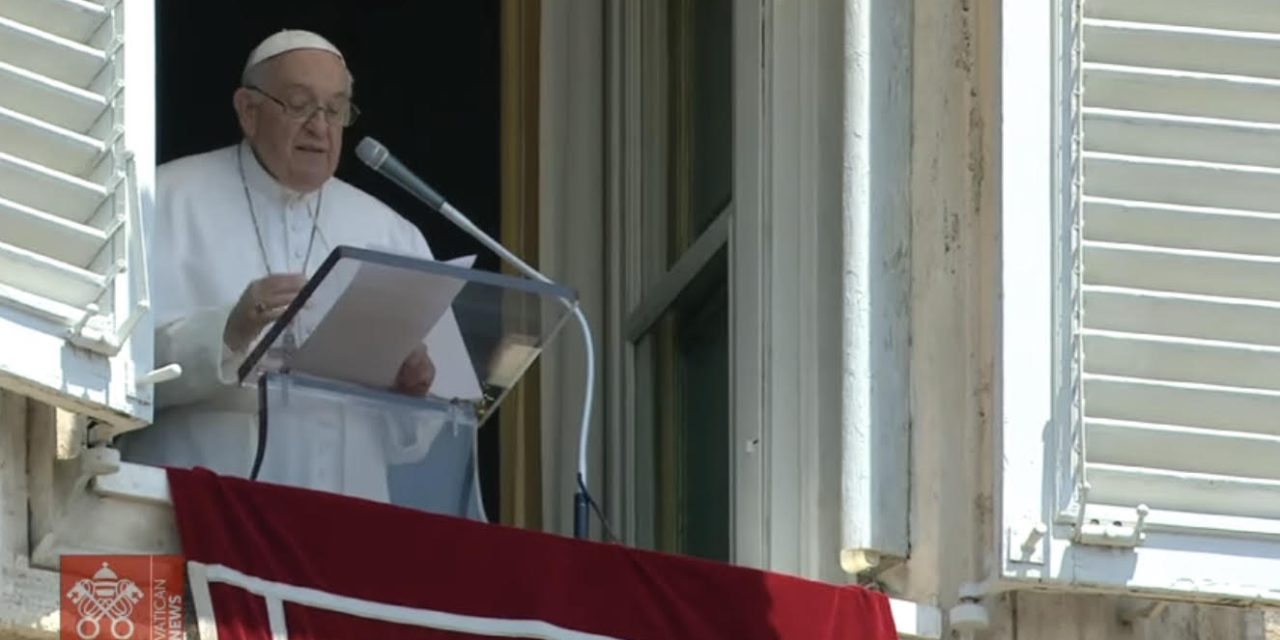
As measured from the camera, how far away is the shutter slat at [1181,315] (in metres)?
6.83

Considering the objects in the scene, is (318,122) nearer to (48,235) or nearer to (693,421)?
(693,421)

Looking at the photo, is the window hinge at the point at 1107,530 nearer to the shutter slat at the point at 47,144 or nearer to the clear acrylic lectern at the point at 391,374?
the clear acrylic lectern at the point at 391,374

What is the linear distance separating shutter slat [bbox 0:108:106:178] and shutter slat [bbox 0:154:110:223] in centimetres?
2

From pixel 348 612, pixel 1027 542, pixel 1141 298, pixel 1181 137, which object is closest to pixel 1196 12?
pixel 1181 137

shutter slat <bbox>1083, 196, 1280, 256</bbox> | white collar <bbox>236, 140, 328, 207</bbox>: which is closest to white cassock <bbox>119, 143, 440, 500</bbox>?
white collar <bbox>236, 140, 328, 207</bbox>

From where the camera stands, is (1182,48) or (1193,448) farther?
(1182,48)

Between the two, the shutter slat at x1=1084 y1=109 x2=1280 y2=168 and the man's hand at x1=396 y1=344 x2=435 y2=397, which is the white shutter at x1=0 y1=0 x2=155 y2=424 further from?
the shutter slat at x1=1084 y1=109 x2=1280 y2=168

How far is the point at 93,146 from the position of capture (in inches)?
253

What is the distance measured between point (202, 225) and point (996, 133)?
150cm

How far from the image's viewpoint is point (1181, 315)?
684cm

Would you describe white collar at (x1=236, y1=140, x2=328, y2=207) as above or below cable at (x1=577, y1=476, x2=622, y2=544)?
above

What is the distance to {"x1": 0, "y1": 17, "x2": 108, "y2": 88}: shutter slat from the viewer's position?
6.45m

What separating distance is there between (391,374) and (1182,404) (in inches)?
44.8

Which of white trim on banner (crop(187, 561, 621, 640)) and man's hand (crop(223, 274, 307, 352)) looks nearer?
white trim on banner (crop(187, 561, 621, 640))
